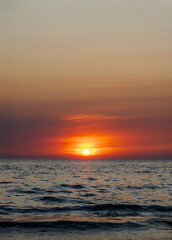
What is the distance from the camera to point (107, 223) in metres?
18.5

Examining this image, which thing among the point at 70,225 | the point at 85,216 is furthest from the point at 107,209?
the point at 70,225

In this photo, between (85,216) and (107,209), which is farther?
(107,209)

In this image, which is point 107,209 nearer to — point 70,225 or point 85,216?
point 85,216

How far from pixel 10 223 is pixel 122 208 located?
351 inches

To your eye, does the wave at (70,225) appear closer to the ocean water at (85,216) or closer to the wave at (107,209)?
the ocean water at (85,216)

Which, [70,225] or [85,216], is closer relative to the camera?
[70,225]

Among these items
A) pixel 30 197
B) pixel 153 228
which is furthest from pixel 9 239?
pixel 30 197

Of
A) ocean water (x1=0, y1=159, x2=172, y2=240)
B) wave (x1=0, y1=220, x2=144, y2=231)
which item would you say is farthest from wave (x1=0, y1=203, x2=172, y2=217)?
wave (x1=0, y1=220, x2=144, y2=231)

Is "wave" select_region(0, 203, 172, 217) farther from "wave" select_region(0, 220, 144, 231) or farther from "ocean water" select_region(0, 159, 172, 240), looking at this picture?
"wave" select_region(0, 220, 144, 231)

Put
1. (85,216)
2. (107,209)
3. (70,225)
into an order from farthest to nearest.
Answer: (107,209) → (85,216) → (70,225)

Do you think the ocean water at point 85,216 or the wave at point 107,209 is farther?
the wave at point 107,209

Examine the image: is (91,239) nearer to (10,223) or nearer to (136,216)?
(10,223)

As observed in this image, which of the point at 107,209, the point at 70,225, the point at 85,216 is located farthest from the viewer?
the point at 107,209

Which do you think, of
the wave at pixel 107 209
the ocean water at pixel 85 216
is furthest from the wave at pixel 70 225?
the wave at pixel 107 209
